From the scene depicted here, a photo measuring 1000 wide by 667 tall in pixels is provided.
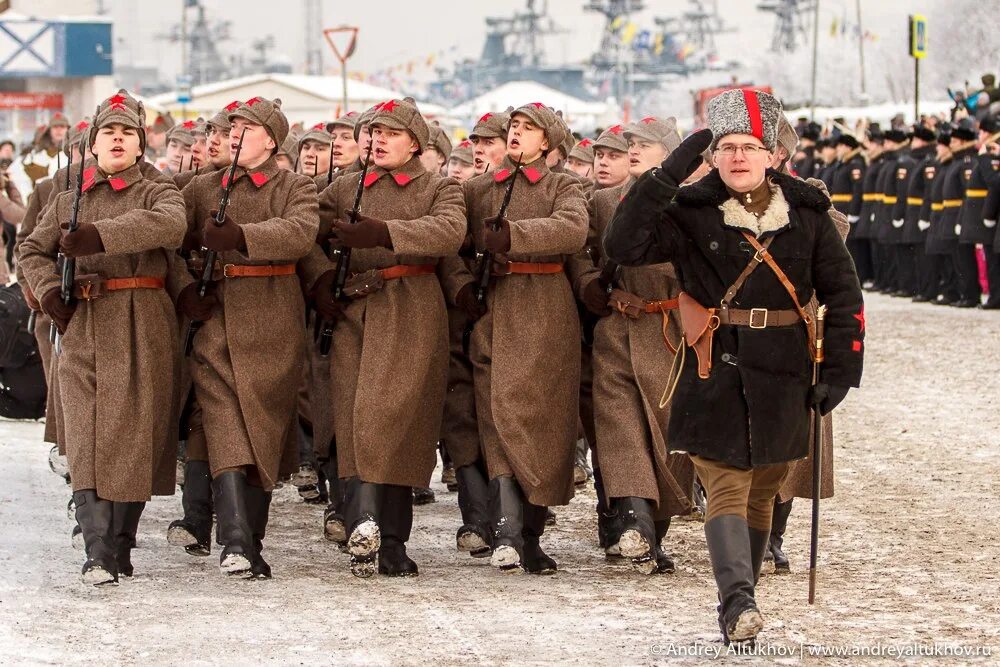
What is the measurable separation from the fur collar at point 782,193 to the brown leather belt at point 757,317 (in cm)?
34

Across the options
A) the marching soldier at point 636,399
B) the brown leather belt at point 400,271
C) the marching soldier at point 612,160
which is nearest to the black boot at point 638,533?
the marching soldier at point 636,399

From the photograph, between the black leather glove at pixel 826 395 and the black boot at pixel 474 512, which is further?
the black boot at pixel 474 512

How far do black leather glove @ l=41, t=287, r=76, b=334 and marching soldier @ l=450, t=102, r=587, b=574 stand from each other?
1.56 metres

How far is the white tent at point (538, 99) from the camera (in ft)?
189

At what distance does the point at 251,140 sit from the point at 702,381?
249 centimetres

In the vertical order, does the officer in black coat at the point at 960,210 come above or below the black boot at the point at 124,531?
above

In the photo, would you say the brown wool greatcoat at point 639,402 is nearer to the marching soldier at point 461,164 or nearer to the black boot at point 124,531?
the black boot at point 124,531

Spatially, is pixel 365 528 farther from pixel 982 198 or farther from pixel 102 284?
pixel 982 198

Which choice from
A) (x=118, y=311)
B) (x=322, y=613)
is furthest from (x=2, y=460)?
(x=322, y=613)

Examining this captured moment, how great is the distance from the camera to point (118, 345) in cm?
758

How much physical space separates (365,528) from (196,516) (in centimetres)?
84

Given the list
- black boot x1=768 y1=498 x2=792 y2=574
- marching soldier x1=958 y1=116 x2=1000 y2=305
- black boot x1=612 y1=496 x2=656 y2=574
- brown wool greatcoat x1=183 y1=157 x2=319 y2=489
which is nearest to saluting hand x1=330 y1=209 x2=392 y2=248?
brown wool greatcoat x1=183 y1=157 x2=319 y2=489

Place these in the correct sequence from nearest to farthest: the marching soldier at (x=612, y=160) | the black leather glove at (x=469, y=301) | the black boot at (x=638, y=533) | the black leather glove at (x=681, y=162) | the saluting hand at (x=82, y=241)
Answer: the black leather glove at (x=681, y=162) → the saluting hand at (x=82, y=241) → the black boot at (x=638, y=533) → the black leather glove at (x=469, y=301) → the marching soldier at (x=612, y=160)

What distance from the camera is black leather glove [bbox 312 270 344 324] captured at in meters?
7.91
